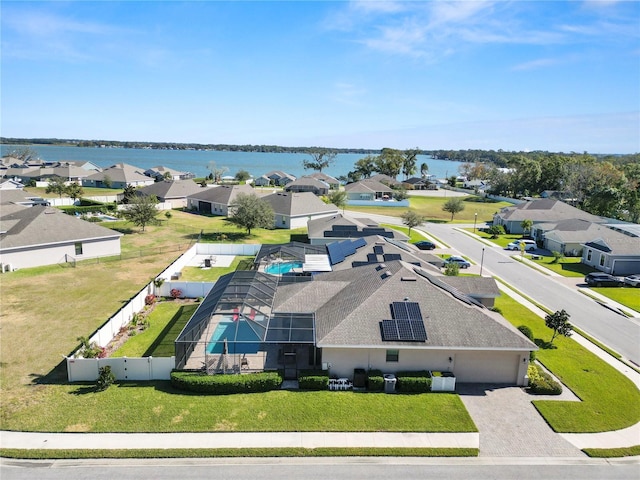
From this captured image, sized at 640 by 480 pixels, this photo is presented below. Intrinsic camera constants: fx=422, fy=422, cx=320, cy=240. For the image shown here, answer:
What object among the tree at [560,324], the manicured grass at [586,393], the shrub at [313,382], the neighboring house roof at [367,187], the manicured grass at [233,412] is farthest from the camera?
the neighboring house roof at [367,187]

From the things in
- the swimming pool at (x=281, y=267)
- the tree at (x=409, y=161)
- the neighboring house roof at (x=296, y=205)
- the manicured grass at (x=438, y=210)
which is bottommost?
the swimming pool at (x=281, y=267)

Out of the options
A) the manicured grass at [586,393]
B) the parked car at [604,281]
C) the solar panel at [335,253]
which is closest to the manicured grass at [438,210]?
the parked car at [604,281]

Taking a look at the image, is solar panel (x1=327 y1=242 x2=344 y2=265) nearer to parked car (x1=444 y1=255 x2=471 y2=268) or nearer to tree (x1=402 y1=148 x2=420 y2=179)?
parked car (x1=444 y1=255 x2=471 y2=268)

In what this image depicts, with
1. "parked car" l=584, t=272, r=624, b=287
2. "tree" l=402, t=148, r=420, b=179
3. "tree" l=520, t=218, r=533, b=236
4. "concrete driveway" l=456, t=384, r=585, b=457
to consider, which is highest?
"tree" l=402, t=148, r=420, b=179

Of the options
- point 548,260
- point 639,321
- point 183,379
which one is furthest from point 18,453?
point 548,260

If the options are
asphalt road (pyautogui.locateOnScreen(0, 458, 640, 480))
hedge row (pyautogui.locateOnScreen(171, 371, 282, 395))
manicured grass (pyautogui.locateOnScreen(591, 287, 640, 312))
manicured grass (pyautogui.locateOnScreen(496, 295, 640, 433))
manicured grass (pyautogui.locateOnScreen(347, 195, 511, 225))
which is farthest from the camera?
Result: manicured grass (pyautogui.locateOnScreen(347, 195, 511, 225))

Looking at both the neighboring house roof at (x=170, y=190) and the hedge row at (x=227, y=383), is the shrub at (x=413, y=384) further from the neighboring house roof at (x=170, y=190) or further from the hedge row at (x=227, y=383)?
the neighboring house roof at (x=170, y=190)

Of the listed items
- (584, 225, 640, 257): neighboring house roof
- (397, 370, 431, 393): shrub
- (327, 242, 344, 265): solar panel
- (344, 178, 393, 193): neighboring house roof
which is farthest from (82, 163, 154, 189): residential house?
(397, 370, 431, 393): shrub
